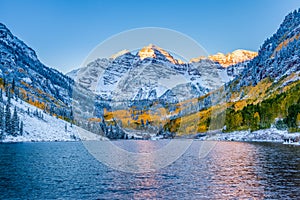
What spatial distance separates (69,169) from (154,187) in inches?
1054

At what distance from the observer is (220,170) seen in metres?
67.5

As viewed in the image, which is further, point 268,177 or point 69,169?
point 69,169

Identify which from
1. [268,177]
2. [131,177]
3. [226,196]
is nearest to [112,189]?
[131,177]

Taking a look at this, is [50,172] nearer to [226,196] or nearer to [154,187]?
[154,187]

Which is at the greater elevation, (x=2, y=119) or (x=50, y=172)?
(x=2, y=119)

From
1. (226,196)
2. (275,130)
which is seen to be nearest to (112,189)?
(226,196)

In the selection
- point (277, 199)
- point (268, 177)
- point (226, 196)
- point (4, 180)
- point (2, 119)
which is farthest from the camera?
point (2, 119)

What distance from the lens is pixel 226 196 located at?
4334 cm

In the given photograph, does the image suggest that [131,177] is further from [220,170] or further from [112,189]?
[220,170]

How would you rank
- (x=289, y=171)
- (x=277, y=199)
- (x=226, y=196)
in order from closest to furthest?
(x=277, y=199)
(x=226, y=196)
(x=289, y=171)

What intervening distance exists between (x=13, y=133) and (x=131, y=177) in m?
153

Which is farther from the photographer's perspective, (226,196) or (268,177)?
(268,177)

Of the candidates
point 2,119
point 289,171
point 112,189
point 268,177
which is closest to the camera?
point 112,189

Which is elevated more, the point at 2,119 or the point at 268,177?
the point at 2,119
